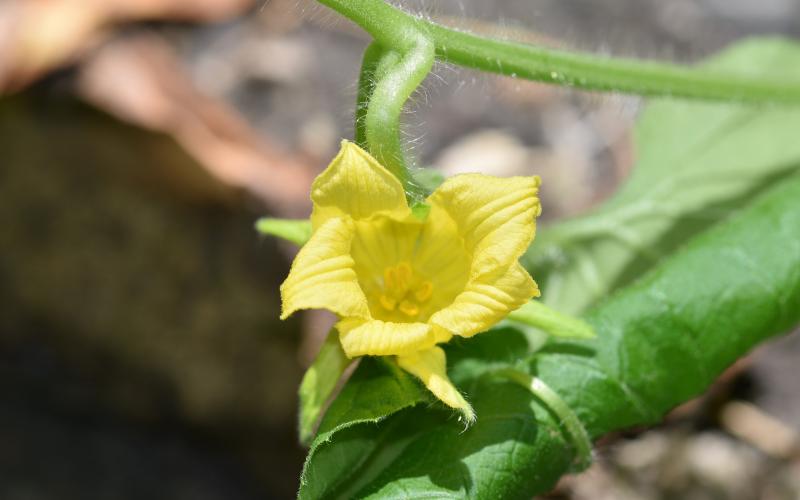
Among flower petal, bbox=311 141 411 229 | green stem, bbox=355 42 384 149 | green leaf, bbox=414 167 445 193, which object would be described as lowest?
green leaf, bbox=414 167 445 193

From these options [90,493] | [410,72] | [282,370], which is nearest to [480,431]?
[410,72]

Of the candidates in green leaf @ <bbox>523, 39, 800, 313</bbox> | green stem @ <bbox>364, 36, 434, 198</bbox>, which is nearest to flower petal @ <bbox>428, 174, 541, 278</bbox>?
green stem @ <bbox>364, 36, 434, 198</bbox>

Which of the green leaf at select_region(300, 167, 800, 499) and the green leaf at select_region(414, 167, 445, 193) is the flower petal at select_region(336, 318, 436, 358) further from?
the green leaf at select_region(414, 167, 445, 193)

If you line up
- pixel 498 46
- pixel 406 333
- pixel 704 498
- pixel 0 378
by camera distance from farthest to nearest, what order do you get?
1. pixel 0 378
2. pixel 704 498
3. pixel 498 46
4. pixel 406 333

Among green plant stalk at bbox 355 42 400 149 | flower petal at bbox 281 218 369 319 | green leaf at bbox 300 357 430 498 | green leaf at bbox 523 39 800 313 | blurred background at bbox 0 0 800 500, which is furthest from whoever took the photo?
blurred background at bbox 0 0 800 500

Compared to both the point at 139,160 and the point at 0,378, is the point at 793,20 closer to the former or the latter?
the point at 139,160

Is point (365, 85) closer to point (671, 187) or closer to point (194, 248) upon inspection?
point (671, 187)

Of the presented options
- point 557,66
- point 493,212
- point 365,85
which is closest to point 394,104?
point 365,85
